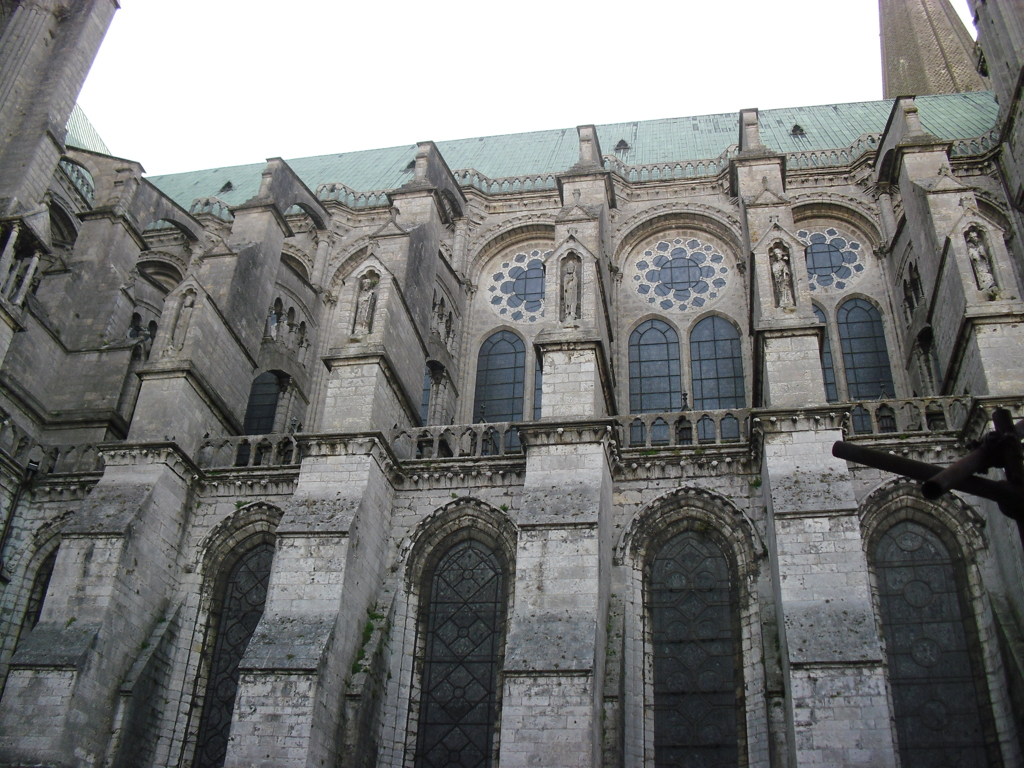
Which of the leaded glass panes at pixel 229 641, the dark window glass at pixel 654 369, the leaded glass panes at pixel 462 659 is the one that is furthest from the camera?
the dark window glass at pixel 654 369

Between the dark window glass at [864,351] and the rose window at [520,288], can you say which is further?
the rose window at [520,288]

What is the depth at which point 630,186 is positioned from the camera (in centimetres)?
2184

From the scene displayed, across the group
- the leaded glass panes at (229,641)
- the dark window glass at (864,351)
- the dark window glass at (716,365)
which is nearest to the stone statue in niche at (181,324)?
the leaded glass panes at (229,641)

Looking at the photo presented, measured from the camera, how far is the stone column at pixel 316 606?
1160 cm

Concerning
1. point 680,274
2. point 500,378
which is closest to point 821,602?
point 500,378

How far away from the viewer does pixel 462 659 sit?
1354 cm

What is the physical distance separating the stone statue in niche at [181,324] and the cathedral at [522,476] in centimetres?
6

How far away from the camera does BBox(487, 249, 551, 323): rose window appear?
20812 mm

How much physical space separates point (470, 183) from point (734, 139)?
7.39 m

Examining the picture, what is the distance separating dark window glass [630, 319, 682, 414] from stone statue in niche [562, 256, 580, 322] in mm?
3973

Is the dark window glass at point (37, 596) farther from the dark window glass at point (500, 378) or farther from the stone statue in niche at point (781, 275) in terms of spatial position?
the stone statue in niche at point (781, 275)

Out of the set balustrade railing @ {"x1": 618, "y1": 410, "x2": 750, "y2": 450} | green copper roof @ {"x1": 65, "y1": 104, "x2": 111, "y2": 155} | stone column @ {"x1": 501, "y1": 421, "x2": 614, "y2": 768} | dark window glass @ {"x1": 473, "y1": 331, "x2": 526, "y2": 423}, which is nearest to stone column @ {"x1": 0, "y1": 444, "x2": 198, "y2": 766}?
stone column @ {"x1": 501, "y1": 421, "x2": 614, "y2": 768}

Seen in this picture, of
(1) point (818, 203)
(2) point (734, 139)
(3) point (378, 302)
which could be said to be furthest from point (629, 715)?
(2) point (734, 139)

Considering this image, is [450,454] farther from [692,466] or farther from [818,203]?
[818,203]
